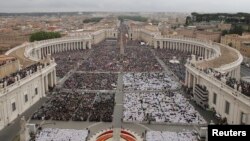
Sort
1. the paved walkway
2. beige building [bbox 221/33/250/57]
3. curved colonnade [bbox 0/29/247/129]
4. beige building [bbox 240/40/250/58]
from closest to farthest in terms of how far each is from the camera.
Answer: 1. the paved walkway
2. curved colonnade [bbox 0/29/247/129]
3. beige building [bbox 240/40/250/58]
4. beige building [bbox 221/33/250/57]

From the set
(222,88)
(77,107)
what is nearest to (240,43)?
(222,88)

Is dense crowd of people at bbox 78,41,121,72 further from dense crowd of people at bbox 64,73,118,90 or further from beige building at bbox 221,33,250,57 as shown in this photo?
beige building at bbox 221,33,250,57

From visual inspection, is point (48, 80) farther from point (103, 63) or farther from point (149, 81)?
point (103, 63)

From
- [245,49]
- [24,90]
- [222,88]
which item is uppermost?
[245,49]

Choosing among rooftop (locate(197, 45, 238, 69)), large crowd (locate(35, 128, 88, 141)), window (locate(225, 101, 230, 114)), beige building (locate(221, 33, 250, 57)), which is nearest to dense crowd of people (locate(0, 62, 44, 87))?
large crowd (locate(35, 128, 88, 141))

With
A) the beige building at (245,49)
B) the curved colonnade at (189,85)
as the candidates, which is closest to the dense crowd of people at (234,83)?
the curved colonnade at (189,85)

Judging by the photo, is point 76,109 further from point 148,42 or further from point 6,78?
point 148,42

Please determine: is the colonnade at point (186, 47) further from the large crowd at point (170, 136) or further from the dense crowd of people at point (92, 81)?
the large crowd at point (170, 136)
